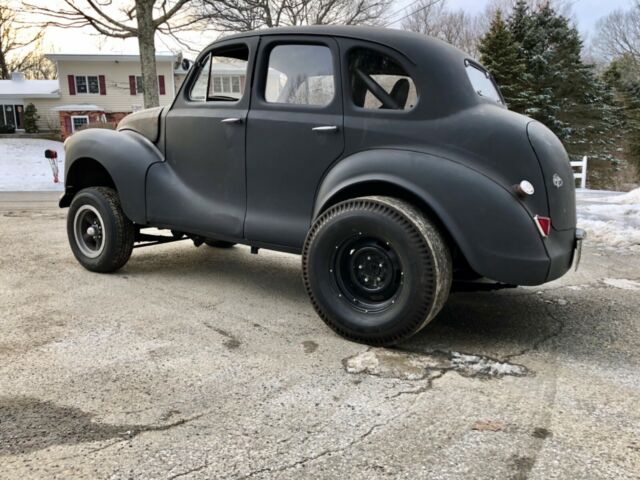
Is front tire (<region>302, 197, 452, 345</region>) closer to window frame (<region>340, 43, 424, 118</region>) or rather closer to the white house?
window frame (<region>340, 43, 424, 118</region>)

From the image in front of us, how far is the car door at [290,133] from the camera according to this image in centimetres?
372

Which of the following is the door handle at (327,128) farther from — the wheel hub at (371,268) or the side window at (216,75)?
the side window at (216,75)

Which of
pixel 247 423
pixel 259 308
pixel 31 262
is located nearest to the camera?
pixel 247 423

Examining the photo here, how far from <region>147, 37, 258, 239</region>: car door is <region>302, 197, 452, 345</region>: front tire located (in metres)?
0.96

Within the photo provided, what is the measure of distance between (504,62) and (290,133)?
2718 centimetres

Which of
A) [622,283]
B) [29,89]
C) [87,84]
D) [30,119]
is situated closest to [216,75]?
[622,283]

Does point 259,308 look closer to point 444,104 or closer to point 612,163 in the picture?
point 444,104

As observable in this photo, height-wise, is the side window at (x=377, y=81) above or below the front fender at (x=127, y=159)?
above

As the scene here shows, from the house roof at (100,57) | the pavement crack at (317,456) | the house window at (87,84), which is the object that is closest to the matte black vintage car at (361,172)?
the pavement crack at (317,456)

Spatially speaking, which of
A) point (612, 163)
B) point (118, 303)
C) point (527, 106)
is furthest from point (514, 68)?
point (118, 303)

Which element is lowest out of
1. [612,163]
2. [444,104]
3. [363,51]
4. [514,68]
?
[612,163]

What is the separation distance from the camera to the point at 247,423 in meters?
2.45

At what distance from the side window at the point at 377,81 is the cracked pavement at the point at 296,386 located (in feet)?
5.12

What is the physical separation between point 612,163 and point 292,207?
32.2 meters
